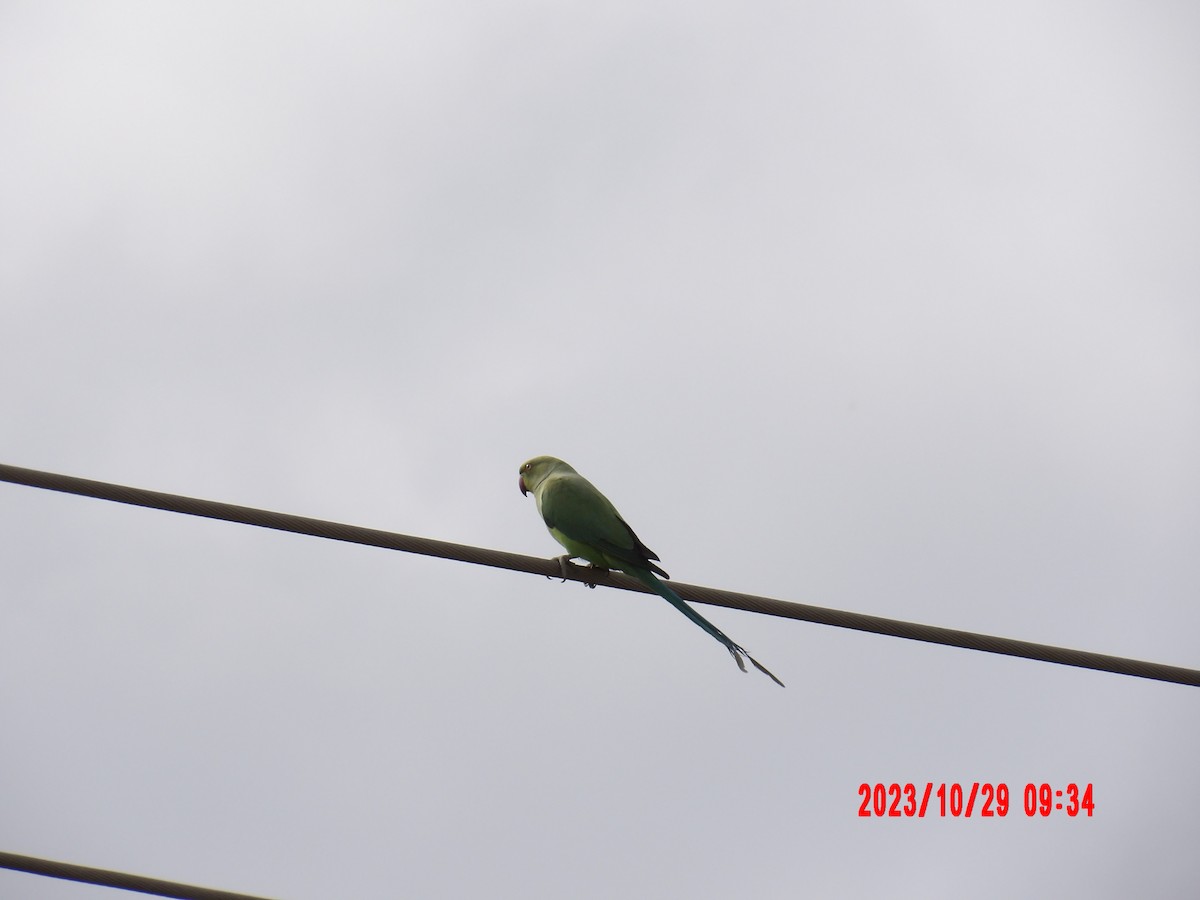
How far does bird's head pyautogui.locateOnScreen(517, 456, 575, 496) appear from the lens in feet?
21.9

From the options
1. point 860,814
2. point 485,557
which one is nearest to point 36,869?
point 485,557

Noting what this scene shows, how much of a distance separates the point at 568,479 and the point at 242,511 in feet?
8.25

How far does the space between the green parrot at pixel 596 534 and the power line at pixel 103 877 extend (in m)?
2.32

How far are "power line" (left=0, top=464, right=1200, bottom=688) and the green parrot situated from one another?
0.76 metres

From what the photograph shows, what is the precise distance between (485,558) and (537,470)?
9.11 feet

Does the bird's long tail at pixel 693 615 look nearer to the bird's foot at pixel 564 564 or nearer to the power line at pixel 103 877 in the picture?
the bird's foot at pixel 564 564

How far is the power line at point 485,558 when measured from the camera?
3703 millimetres

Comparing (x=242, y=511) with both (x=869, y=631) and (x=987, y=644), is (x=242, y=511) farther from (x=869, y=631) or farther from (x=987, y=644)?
(x=987, y=644)

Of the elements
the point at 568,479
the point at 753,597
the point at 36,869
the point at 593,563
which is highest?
the point at 568,479

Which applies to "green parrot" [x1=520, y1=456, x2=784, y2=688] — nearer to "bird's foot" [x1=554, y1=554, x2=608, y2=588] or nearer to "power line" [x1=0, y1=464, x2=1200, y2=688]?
"bird's foot" [x1=554, y1=554, x2=608, y2=588]

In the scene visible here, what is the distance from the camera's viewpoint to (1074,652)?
3.82 m

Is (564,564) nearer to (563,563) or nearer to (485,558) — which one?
(563,563)

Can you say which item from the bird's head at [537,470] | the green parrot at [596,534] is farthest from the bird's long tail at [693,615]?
the bird's head at [537,470]

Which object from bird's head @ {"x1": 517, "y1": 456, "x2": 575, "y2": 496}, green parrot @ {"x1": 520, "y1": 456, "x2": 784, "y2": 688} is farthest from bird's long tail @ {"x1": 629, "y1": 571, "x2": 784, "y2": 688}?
bird's head @ {"x1": 517, "y1": 456, "x2": 575, "y2": 496}
